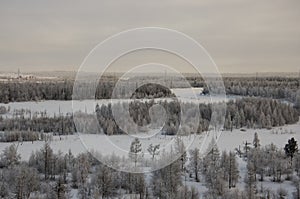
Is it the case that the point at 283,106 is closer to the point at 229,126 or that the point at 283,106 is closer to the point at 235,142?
the point at 229,126

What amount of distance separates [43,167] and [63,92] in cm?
3603

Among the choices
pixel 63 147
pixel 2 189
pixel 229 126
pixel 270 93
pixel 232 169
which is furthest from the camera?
pixel 270 93

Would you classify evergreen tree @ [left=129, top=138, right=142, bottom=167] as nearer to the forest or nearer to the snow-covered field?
the snow-covered field

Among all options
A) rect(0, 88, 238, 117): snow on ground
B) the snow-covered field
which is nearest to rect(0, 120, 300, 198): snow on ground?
the snow-covered field

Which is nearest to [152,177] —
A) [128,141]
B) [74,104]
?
[128,141]

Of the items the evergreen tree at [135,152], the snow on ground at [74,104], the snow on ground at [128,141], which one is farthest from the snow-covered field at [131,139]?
the snow on ground at [74,104]

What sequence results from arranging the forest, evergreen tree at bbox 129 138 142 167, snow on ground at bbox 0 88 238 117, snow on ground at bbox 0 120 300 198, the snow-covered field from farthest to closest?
snow on ground at bbox 0 88 238 117
the snow-covered field
snow on ground at bbox 0 120 300 198
evergreen tree at bbox 129 138 142 167
the forest

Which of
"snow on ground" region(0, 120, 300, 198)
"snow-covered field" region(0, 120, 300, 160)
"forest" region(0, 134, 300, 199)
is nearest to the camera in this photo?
"forest" region(0, 134, 300, 199)

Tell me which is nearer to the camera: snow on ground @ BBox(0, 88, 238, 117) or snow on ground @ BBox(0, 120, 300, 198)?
snow on ground @ BBox(0, 120, 300, 198)

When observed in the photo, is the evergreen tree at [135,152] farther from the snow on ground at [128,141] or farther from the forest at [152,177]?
the forest at [152,177]

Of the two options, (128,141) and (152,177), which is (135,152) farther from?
(152,177)

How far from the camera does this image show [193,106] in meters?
36.5

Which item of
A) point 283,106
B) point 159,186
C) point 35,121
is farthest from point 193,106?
point 159,186

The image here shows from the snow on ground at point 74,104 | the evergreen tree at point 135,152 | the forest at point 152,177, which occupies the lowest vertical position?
the forest at point 152,177
